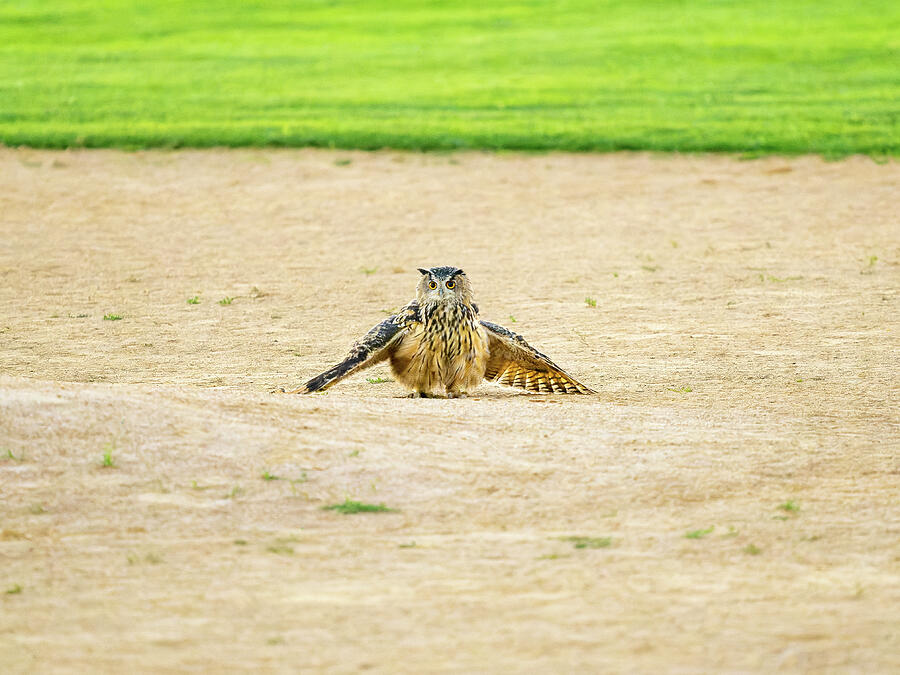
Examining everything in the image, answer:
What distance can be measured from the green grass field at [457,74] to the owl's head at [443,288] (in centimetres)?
1026

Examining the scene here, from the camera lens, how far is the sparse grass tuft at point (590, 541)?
430 centimetres

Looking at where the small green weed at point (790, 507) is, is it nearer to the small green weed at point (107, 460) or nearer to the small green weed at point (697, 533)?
the small green weed at point (697, 533)

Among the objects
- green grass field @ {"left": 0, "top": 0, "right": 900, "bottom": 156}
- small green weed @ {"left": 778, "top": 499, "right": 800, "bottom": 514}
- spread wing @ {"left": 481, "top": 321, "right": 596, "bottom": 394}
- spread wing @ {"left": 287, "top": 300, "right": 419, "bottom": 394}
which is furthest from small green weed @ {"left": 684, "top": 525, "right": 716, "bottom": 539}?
green grass field @ {"left": 0, "top": 0, "right": 900, "bottom": 156}

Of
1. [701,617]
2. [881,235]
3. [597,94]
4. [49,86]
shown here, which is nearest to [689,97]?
[597,94]

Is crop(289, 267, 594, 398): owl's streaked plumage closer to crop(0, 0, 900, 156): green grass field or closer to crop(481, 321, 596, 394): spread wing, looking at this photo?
crop(481, 321, 596, 394): spread wing

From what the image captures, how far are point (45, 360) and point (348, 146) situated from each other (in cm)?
993

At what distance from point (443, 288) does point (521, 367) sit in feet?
2.80

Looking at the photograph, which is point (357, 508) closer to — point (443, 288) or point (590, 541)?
point (590, 541)

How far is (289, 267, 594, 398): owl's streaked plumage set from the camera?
721 cm

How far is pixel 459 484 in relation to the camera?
16.1 feet

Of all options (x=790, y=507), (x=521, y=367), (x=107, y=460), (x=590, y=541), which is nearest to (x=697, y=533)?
(x=590, y=541)

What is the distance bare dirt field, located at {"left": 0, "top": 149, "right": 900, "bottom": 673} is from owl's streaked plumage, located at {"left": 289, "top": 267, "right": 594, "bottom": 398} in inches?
12.0

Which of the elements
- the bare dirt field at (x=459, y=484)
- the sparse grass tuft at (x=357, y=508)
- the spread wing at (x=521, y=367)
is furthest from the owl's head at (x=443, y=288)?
Answer: the sparse grass tuft at (x=357, y=508)

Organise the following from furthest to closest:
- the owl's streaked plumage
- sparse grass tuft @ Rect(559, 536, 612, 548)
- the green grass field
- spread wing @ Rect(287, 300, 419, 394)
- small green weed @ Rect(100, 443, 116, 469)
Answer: the green grass field
the owl's streaked plumage
spread wing @ Rect(287, 300, 419, 394)
small green weed @ Rect(100, 443, 116, 469)
sparse grass tuft @ Rect(559, 536, 612, 548)
